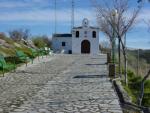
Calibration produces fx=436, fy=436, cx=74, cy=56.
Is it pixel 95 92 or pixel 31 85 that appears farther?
pixel 31 85

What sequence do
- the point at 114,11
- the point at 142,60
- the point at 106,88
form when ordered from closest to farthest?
the point at 106,88 < the point at 114,11 < the point at 142,60

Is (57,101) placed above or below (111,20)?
below

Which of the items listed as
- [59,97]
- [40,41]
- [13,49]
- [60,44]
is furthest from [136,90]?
[60,44]

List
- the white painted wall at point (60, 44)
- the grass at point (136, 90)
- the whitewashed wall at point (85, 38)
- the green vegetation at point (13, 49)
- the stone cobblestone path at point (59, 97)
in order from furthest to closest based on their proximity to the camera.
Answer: the white painted wall at point (60, 44)
the whitewashed wall at point (85, 38)
the green vegetation at point (13, 49)
the grass at point (136, 90)
the stone cobblestone path at point (59, 97)

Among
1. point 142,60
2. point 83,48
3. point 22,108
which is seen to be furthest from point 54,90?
point 83,48

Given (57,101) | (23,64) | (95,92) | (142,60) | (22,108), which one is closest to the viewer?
(22,108)

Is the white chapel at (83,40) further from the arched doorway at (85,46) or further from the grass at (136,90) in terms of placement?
the grass at (136,90)

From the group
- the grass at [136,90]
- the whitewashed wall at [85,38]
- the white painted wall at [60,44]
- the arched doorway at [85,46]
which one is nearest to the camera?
the grass at [136,90]

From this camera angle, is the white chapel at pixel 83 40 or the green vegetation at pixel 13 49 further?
the white chapel at pixel 83 40

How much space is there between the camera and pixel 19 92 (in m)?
15.6

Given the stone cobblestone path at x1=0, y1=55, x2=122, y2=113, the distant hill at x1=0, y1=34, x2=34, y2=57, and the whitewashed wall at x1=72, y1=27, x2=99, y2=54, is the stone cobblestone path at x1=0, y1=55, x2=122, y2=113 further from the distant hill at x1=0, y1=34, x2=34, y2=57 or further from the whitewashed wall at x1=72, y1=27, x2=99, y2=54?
the whitewashed wall at x1=72, y1=27, x2=99, y2=54

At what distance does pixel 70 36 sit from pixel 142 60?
42.2 meters

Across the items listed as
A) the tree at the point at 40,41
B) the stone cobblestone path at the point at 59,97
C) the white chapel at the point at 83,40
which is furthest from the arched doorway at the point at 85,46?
the stone cobblestone path at the point at 59,97

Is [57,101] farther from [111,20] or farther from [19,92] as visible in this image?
[111,20]
